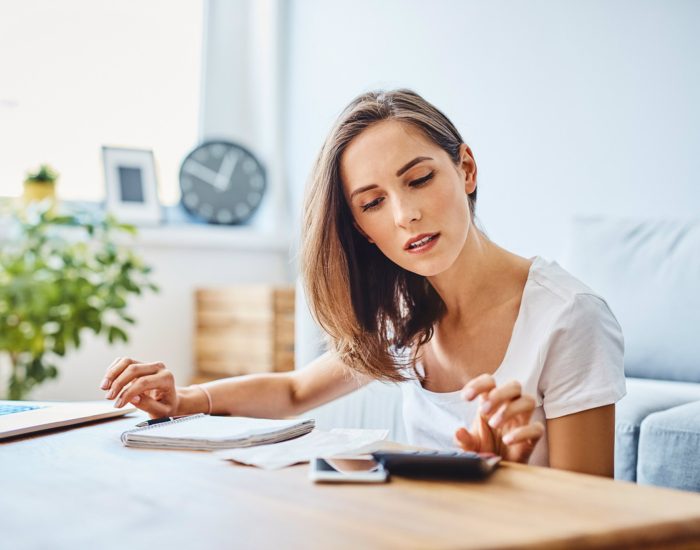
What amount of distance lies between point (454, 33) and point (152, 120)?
1482mm

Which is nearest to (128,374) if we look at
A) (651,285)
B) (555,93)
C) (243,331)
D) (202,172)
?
(651,285)

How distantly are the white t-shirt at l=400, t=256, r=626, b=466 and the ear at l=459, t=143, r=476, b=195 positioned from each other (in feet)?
0.54

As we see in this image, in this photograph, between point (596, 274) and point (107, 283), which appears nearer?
point (596, 274)

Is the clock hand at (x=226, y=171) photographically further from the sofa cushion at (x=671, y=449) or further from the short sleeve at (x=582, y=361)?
the short sleeve at (x=582, y=361)

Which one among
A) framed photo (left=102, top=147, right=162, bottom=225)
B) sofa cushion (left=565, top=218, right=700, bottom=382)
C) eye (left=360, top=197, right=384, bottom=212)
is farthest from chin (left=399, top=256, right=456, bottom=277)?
framed photo (left=102, top=147, right=162, bottom=225)

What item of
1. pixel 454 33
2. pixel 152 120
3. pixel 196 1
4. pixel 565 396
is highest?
pixel 196 1

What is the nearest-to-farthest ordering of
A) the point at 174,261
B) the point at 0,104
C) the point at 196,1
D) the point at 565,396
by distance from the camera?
the point at 565,396, the point at 0,104, the point at 174,261, the point at 196,1

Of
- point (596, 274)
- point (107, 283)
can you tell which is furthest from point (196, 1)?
point (596, 274)

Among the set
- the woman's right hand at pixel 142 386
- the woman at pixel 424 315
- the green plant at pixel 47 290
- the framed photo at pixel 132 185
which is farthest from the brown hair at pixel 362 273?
the framed photo at pixel 132 185

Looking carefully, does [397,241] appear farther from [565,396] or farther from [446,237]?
[565,396]

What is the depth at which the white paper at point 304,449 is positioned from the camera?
866 mm

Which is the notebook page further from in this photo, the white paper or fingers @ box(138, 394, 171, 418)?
fingers @ box(138, 394, 171, 418)

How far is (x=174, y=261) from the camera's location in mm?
3721

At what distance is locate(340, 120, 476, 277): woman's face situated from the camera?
1.17 metres
